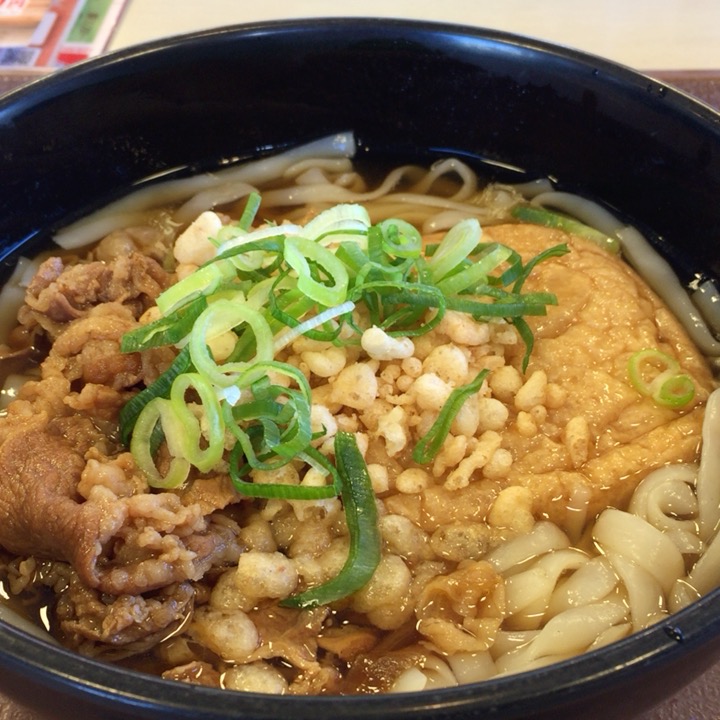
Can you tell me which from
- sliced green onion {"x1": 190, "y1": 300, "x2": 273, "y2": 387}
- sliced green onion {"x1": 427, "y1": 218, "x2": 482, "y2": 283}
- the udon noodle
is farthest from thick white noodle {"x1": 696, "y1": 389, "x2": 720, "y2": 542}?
sliced green onion {"x1": 190, "y1": 300, "x2": 273, "y2": 387}

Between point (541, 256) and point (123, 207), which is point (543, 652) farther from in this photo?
point (123, 207)

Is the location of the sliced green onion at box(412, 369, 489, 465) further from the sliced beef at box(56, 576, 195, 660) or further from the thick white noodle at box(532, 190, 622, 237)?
the thick white noodle at box(532, 190, 622, 237)

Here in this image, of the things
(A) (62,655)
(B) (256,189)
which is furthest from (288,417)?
(B) (256,189)

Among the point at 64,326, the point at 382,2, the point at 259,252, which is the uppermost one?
the point at 382,2

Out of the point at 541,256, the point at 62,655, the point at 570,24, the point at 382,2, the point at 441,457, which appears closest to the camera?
the point at 62,655

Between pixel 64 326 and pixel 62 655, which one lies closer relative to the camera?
pixel 62 655

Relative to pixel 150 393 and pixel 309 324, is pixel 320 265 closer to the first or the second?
pixel 309 324
